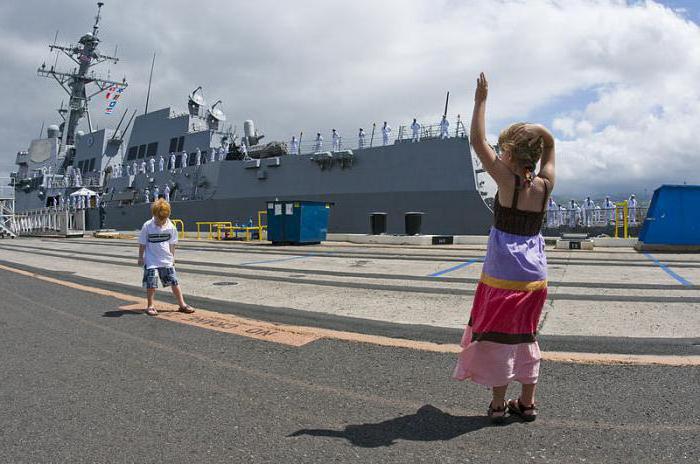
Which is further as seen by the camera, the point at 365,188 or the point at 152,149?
the point at 152,149

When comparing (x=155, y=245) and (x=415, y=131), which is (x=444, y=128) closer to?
(x=415, y=131)

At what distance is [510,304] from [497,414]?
21.3 inches

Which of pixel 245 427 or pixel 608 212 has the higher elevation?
pixel 608 212

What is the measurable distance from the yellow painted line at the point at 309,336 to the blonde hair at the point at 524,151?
1.58 metres

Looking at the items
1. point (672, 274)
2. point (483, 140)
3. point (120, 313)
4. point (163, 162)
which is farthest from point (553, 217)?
point (163, 162)

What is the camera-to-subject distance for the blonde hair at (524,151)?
231 cm

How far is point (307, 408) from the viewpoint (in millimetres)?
2531

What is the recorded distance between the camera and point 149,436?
2.21 m

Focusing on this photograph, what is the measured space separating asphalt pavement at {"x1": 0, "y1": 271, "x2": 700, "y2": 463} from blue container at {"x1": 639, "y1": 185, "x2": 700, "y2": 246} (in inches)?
460

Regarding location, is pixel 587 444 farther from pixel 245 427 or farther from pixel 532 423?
pixel 245 427

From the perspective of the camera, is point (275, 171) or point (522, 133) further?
point (275, 171)

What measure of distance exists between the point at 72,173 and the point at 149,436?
Result: 4436cm

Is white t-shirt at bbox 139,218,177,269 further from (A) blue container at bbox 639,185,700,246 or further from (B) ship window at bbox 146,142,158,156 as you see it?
(B) ship window at bbox 146,142,158,156

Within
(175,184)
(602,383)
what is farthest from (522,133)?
(175,184)
